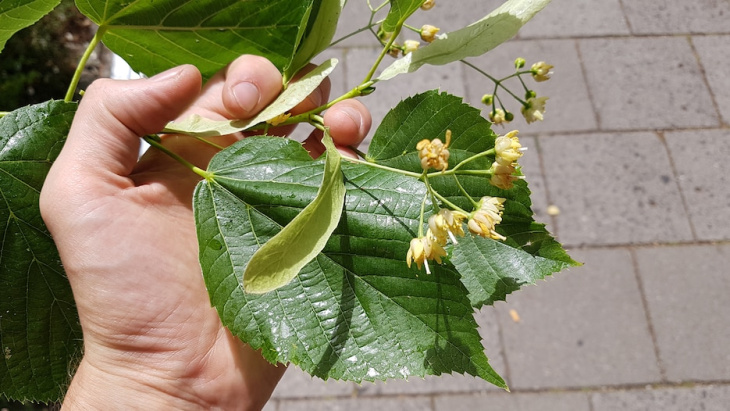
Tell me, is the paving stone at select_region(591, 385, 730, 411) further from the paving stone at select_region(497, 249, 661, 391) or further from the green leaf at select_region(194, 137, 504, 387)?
the green leaf at select_region(194, 137, 504, 387)

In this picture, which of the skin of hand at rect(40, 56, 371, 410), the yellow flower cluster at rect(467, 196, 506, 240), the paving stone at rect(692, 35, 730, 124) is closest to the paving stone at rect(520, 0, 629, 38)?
the paving stone at rect(692, 35, 730, 124)

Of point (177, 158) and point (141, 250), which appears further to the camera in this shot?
point (141, 250)

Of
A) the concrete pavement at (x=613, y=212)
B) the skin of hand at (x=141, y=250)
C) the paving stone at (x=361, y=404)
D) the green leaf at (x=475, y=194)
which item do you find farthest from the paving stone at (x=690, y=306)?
the skin of hand at (x=141, y=250)

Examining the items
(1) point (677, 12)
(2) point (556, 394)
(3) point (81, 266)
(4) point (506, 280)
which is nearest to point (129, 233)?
(3) point (81, 266)

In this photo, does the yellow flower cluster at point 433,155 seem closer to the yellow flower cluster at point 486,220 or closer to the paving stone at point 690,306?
the yellow flower cluster at point 486,220

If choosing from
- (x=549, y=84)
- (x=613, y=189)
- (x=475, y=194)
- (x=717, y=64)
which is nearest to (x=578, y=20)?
(x=549, y=84)

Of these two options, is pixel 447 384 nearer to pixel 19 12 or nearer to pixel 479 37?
pixel 479 37

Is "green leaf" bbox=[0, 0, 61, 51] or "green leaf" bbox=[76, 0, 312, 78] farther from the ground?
"green leaf" bbox=[0, 0, 61, 51]
